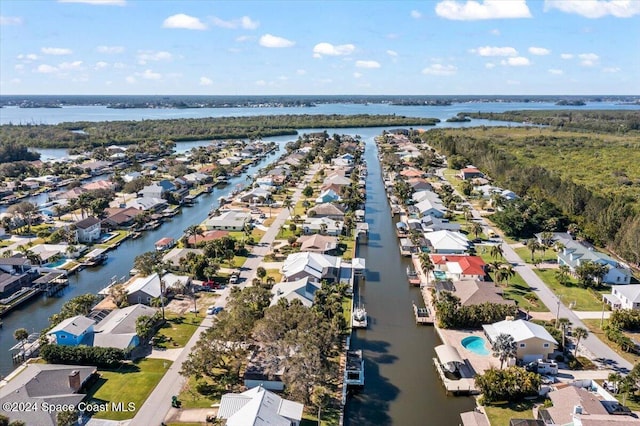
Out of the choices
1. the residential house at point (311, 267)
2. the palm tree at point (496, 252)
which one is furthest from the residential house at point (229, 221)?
the palm tree at point (496, 252)

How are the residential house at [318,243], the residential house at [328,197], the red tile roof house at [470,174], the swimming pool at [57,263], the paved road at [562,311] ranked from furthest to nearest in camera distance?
the red tile roof house at [470,174] < the residential house at [328,197] < the residential house at [318,243] < the swimming pool at [57,263] < the paved road at [562,311]

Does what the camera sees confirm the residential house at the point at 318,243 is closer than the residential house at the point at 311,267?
No

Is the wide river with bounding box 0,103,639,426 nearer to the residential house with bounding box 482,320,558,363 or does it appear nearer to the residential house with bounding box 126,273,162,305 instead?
the residential house with bounding box 482,320,558,363

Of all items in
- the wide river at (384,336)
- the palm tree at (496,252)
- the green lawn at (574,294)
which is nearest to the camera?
the wide river at (384,336)

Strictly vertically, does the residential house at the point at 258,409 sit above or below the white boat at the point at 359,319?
above

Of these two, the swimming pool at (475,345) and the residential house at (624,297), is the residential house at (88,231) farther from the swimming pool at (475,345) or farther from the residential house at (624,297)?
the residential house at (624,297)

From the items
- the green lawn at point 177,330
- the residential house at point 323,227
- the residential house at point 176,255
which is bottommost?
the green lawn at point 177,330

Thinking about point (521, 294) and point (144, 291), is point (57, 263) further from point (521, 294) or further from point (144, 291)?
point (521, 294)
